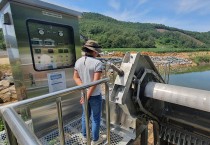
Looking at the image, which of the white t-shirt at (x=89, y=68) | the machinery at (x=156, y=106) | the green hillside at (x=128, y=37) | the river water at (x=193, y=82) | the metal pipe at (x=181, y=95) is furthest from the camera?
the green hillside at (x=128, y=37)

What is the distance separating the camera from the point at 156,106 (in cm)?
248

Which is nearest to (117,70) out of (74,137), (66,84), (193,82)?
(74,137)

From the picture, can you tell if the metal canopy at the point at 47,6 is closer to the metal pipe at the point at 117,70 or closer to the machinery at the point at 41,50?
the machinery at the point at 41,50

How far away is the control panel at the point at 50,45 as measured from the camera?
263 cm

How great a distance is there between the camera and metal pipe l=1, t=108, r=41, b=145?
693 mm

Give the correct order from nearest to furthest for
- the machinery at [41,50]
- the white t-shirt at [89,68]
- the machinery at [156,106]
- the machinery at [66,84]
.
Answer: the machinery at [156,106] < the machinery at [66,84] < the white t-shirt at [89,68] < the machinery at [41,50]

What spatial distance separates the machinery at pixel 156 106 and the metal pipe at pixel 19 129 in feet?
4.38

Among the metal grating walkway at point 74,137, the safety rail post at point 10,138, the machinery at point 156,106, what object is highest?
the safety rail post at point 10,138

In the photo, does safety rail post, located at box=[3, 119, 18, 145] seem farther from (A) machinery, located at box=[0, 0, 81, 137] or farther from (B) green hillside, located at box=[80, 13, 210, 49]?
(B) green hillside, located at box=[80, 13, 210, 49]

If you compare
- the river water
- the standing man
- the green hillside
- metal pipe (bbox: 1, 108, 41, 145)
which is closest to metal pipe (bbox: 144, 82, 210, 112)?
the standing man

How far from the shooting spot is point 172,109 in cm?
247

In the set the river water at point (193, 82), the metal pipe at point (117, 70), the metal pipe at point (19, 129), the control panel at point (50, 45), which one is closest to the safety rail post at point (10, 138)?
the metal pipe at point (19, 129)

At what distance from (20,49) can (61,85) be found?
985mm

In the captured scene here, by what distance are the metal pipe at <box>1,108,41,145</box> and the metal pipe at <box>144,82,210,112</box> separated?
1.62 meters
